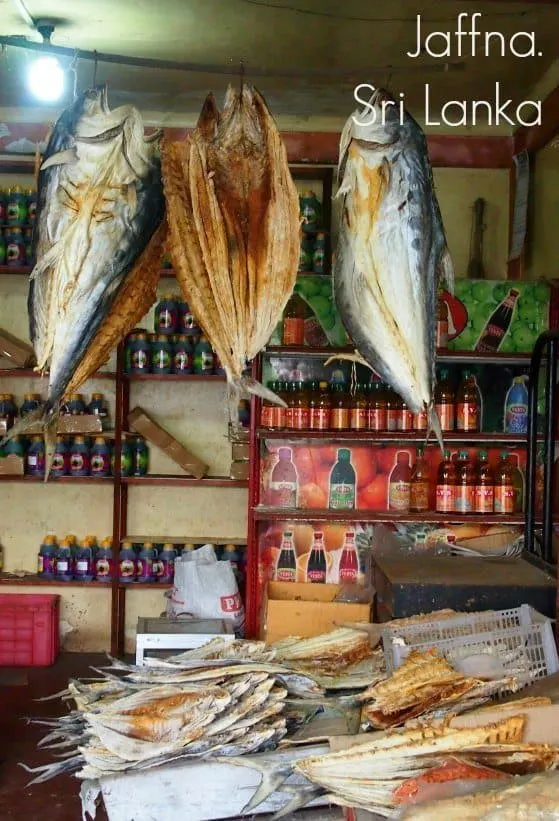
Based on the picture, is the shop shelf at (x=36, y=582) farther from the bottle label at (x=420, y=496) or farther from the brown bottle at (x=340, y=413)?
the bottle label at (x=420, y=496)

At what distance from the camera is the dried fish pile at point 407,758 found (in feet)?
5.11

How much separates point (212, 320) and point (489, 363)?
2.85 metres

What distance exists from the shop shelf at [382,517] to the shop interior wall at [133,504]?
1.30 metres

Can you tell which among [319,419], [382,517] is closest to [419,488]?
[382,517]

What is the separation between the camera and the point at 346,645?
8.27ft

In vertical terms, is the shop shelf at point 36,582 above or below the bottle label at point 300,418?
below

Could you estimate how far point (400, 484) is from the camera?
4.08 metres

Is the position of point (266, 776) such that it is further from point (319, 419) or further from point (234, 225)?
point (319, 419)

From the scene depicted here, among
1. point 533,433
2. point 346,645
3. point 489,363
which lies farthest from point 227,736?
point 489,363

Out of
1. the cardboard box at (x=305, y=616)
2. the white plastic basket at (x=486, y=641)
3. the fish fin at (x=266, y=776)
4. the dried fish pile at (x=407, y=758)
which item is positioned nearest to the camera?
the dried fish pile at (x=407, y=758)

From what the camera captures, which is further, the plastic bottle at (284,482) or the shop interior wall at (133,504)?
the shop interior wall at (133,504)

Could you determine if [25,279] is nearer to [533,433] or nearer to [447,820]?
[533,433]

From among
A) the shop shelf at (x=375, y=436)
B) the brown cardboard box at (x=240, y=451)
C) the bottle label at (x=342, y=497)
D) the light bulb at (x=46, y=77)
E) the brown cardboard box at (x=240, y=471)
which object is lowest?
the bottle label at (x=342, y=497)

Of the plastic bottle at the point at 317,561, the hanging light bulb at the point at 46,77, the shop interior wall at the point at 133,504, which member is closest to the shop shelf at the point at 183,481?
the shop interior wall at the point at 133,504
